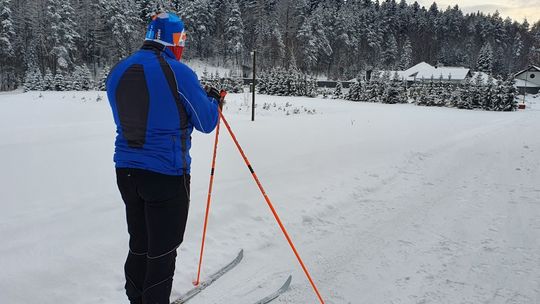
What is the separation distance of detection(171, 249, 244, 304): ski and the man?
0.72 m

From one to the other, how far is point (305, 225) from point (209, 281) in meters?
1.79

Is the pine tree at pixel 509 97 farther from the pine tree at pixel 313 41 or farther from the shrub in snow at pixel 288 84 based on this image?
the pine tree at pixel 313 41

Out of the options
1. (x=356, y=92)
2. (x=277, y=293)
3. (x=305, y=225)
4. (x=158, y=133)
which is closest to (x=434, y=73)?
(x=356, y=92)

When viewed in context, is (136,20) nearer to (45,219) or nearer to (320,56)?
(320,56)

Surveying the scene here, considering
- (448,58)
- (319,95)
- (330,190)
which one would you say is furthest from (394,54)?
(330,190)

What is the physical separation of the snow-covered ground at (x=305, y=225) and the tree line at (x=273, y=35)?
33937 millimetres

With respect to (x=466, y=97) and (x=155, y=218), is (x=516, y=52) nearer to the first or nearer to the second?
(x=466, y=97)

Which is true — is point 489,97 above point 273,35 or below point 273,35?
below

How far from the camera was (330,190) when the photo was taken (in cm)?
639

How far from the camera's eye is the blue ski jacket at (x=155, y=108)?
7.36 ft

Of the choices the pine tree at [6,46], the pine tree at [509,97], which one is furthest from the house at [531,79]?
the pine tree at [6,46]

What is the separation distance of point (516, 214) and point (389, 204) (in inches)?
66.0

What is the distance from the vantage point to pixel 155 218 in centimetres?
234

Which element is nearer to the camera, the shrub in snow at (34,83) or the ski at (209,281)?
the ski at (209,281)
